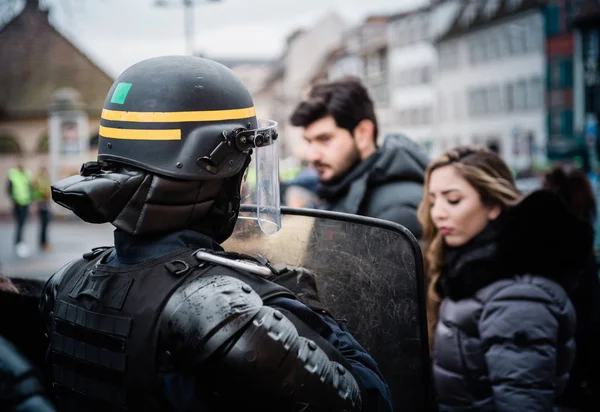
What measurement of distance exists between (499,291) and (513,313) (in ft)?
0.45

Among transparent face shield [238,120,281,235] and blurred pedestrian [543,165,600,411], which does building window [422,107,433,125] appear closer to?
blurred pedestrian [543,165,600,411]

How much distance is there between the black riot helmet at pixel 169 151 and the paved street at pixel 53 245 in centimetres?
927

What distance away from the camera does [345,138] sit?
4.34m

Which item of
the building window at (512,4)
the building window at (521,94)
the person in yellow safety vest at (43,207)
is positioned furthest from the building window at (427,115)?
the person in yellow safety vest at (43,207)

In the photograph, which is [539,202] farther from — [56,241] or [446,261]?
[56,241]

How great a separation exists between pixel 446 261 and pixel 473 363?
52 cm

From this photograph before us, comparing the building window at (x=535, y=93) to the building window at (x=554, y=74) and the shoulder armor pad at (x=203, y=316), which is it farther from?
the shoulder armor pad at (x=203, y=316)

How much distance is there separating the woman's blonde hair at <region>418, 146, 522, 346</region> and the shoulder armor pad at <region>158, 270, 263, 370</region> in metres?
1.87

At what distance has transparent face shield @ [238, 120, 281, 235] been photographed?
2066 millimetres

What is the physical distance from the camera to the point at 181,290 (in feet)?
5.52

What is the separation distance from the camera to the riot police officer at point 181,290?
1.61 metres

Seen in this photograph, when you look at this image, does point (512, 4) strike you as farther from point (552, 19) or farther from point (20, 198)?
point (20, 198)

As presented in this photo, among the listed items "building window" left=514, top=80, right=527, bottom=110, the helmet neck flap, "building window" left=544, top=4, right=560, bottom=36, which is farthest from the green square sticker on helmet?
"building window" left=514, top=80, right=527, bottom=110

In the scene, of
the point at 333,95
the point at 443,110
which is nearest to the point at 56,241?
the point at 333,95
